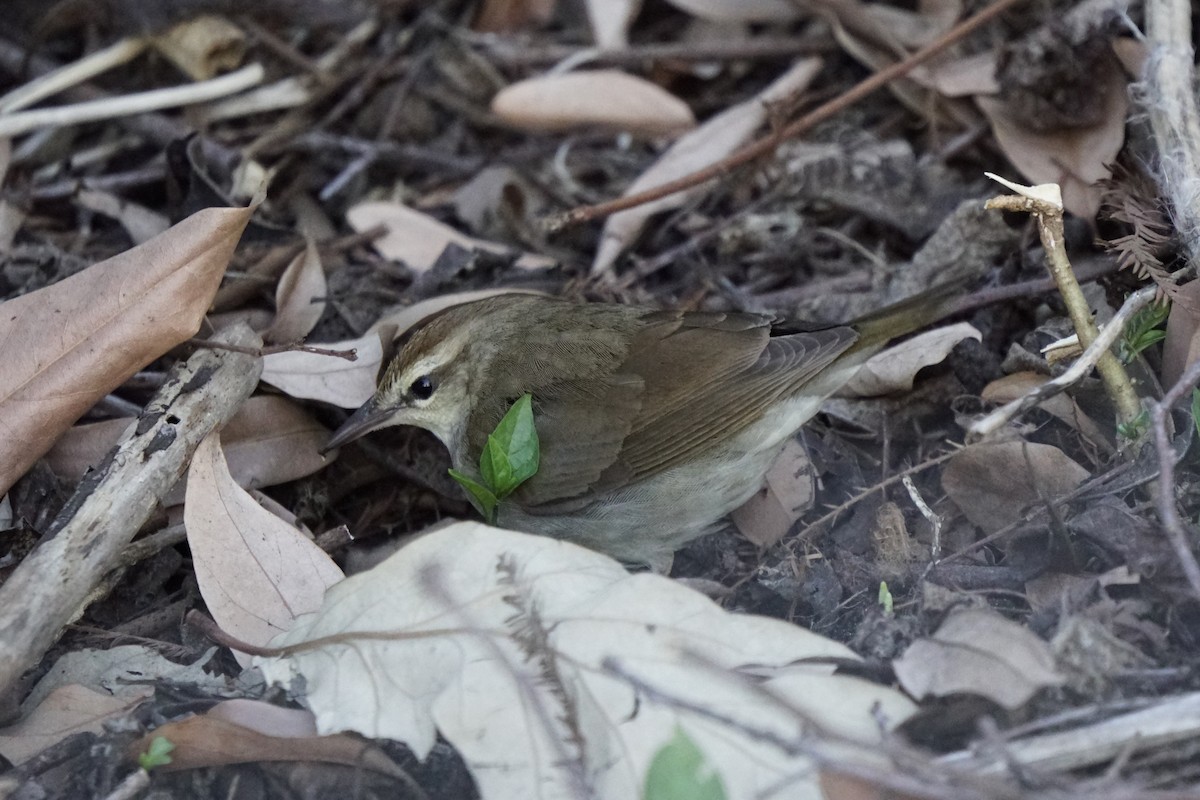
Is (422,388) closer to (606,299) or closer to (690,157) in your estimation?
(606,299)

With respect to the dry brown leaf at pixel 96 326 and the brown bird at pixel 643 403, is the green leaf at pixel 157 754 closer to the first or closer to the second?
the dry brown leaf at pixel 96 326

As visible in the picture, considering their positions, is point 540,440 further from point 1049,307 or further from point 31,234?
point 31,234

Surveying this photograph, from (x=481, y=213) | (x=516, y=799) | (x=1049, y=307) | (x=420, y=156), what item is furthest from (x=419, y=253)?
(x=516, y=799)

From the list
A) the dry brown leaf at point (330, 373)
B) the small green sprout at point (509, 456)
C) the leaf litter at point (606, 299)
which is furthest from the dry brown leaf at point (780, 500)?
the dry brown leaf at point (330, 373)

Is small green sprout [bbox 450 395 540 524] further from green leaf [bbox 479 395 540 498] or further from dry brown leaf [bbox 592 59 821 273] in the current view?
dry brown leaf [bbox 592 59 821 273]

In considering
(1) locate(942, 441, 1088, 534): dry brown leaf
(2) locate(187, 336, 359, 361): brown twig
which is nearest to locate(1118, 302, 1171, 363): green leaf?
(1) locate(942, 441, 1088, 534): dry brown leaf

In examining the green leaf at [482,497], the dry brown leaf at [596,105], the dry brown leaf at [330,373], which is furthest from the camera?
the dry brown leaf at [596,105]
